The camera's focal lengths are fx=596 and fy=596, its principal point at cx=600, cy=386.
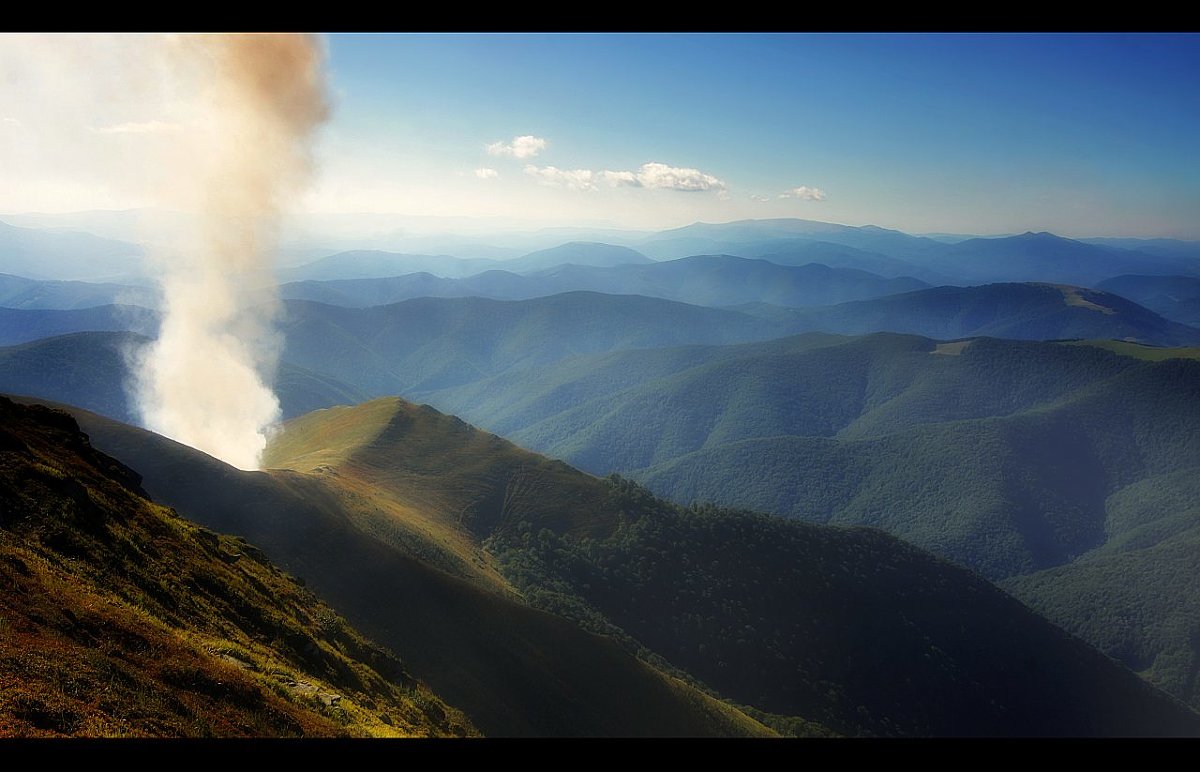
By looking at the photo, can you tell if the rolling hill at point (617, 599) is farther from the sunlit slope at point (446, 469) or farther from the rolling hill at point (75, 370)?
the rolling hill at point (75, 370)

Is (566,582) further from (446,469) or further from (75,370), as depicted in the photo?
(75,370)

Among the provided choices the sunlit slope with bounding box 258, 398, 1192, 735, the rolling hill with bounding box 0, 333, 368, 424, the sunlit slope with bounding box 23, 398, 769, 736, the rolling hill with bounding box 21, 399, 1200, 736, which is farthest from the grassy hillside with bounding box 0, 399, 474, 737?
the rolling hill with bounding box 0, 333, 368, 424

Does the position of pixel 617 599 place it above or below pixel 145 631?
below

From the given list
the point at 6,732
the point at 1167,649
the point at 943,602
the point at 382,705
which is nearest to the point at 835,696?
the point at 943,602

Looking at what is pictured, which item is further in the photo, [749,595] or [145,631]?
[749,595]

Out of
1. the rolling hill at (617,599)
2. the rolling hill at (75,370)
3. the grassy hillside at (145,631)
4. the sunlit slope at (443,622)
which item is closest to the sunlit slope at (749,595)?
the rolling hill at (617,599)

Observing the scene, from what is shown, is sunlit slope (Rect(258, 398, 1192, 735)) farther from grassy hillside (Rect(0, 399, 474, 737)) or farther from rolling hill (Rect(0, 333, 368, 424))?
rolling hill (Rect(0, 333, 368, 424))

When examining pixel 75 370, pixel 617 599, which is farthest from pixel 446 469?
pixel 75 370
